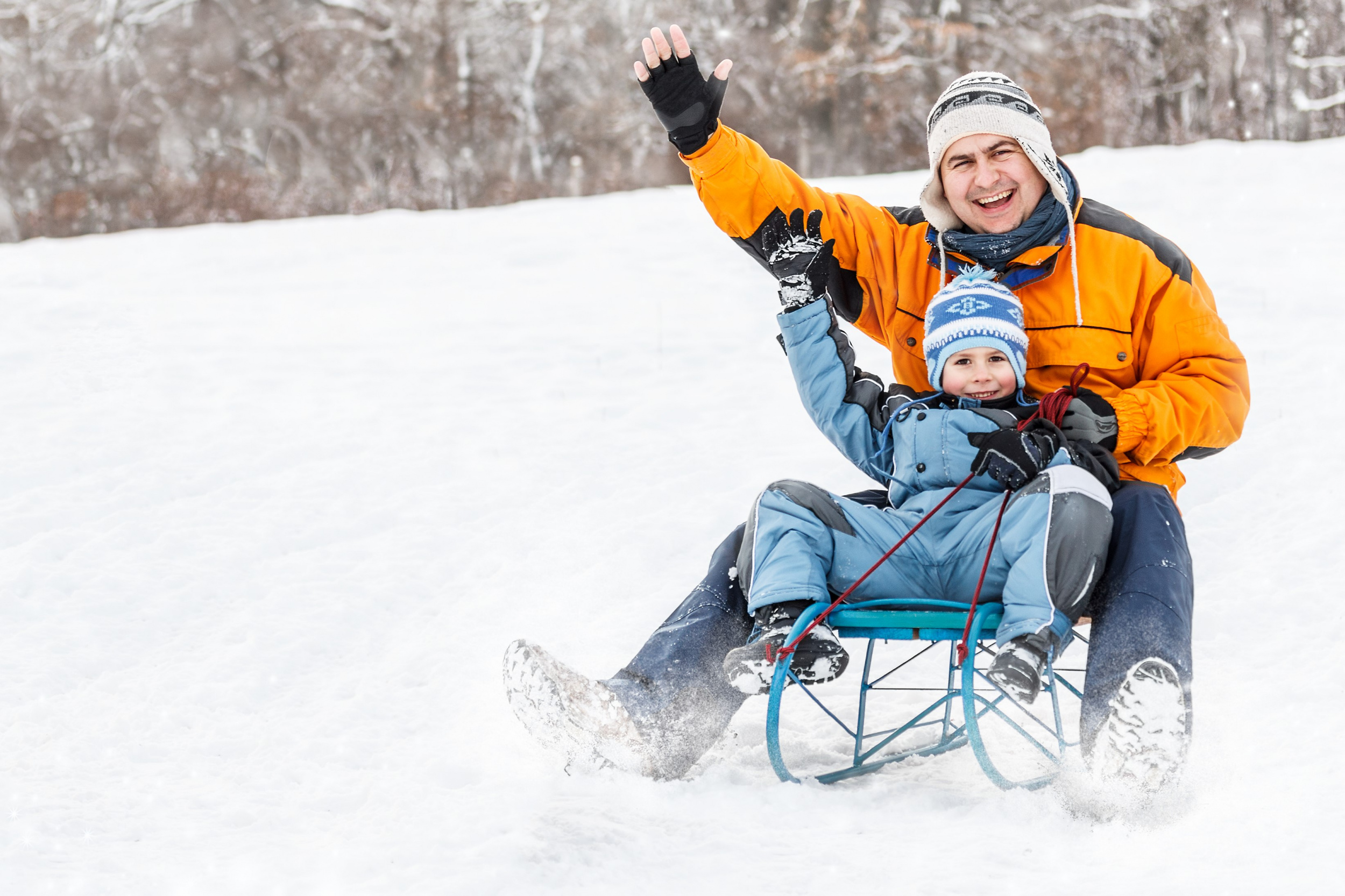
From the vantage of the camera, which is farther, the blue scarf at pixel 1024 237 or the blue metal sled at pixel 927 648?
the blue scarf at pixel 1024 237

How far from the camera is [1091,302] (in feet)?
8.64

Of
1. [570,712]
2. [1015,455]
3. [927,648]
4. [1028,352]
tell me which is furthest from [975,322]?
[570,712]

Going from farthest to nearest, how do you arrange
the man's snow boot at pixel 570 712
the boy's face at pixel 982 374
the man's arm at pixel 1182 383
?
the boy's face at pixel 982 374 → the man's arm at pixel 1182 383 → the man's snow boot at pixel 570 712

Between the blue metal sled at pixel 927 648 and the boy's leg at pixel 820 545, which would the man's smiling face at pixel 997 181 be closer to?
the boy's leg at pixel 820 545

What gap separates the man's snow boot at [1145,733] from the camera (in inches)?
81.0

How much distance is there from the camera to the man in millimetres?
2227

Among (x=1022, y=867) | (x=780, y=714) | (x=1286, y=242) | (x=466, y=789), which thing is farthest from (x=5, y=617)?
(x=1286, y=242)

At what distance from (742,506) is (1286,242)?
4017 mm

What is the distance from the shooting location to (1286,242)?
6602 millimetres

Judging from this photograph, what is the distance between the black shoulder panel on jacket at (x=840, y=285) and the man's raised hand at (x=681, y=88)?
0.85 feet

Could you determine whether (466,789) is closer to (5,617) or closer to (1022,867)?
(1022,867)

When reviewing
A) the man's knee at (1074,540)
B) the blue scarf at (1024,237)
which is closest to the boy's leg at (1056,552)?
the man's knee at (1074,540)

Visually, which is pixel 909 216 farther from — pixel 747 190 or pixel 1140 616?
pixel 1140 616

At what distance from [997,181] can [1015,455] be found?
0.70m
